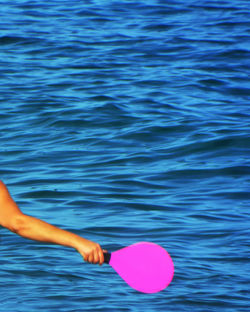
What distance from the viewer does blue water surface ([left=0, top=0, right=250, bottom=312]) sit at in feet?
20.3

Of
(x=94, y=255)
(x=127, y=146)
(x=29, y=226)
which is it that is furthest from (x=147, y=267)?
(x=127, y=146)

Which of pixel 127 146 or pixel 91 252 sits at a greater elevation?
pixel 91 252

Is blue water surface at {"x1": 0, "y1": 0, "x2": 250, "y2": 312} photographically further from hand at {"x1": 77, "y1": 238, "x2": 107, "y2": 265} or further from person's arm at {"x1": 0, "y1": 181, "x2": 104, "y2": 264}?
hand at {"x1": 77, "y1": 238, "x2": 107, "y2": 265}

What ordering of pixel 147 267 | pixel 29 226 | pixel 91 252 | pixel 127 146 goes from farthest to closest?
pixel 127 146 → pixel 147 267 → pixel 29 226 → pixel 91 252

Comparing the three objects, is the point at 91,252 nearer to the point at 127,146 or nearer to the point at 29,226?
the point at 29,226

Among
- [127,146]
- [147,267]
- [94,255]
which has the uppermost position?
[94,255]

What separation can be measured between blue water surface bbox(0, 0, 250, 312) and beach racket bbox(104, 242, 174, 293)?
1.66 meters

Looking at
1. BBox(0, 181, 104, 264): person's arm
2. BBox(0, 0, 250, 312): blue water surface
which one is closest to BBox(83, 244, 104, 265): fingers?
BBox(0, 181, 104, 264): person's arm

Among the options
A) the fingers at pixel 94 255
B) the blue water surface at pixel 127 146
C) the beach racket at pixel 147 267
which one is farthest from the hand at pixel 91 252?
the blue water surface at pixel 127 146

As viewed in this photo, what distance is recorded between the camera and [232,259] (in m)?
6.62

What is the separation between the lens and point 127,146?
10.3 metres

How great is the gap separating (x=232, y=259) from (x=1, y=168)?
12.4 ft

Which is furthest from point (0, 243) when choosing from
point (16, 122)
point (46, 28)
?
point (46, 28)

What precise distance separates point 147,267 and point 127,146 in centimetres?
630
